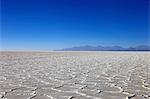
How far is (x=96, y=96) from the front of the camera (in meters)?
3.31

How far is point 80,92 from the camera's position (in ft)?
11.8

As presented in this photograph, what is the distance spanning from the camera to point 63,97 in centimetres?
326

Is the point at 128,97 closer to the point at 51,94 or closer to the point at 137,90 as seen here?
the point at 137,90

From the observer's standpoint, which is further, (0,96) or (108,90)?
(108,90)

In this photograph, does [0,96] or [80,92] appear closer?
[0,96]

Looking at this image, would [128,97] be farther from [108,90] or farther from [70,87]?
[70,87]

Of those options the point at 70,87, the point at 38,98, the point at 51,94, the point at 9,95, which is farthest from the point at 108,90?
the point at 9,95

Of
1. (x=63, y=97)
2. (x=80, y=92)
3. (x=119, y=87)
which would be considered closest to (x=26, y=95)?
(x=63, y=97)

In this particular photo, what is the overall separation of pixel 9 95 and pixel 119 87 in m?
1.69

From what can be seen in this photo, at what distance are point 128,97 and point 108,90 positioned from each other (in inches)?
20.3

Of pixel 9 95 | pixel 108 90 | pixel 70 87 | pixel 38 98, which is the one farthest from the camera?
pixel 70 87

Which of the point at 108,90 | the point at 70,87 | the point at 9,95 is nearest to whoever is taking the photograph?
the point at 9,95

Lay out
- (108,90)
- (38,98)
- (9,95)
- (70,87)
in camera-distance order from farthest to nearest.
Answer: (70,87)
(108,90)
(9,95)
(38,98)

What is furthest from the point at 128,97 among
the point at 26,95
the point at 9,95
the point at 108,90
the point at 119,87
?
the point at 9,95
